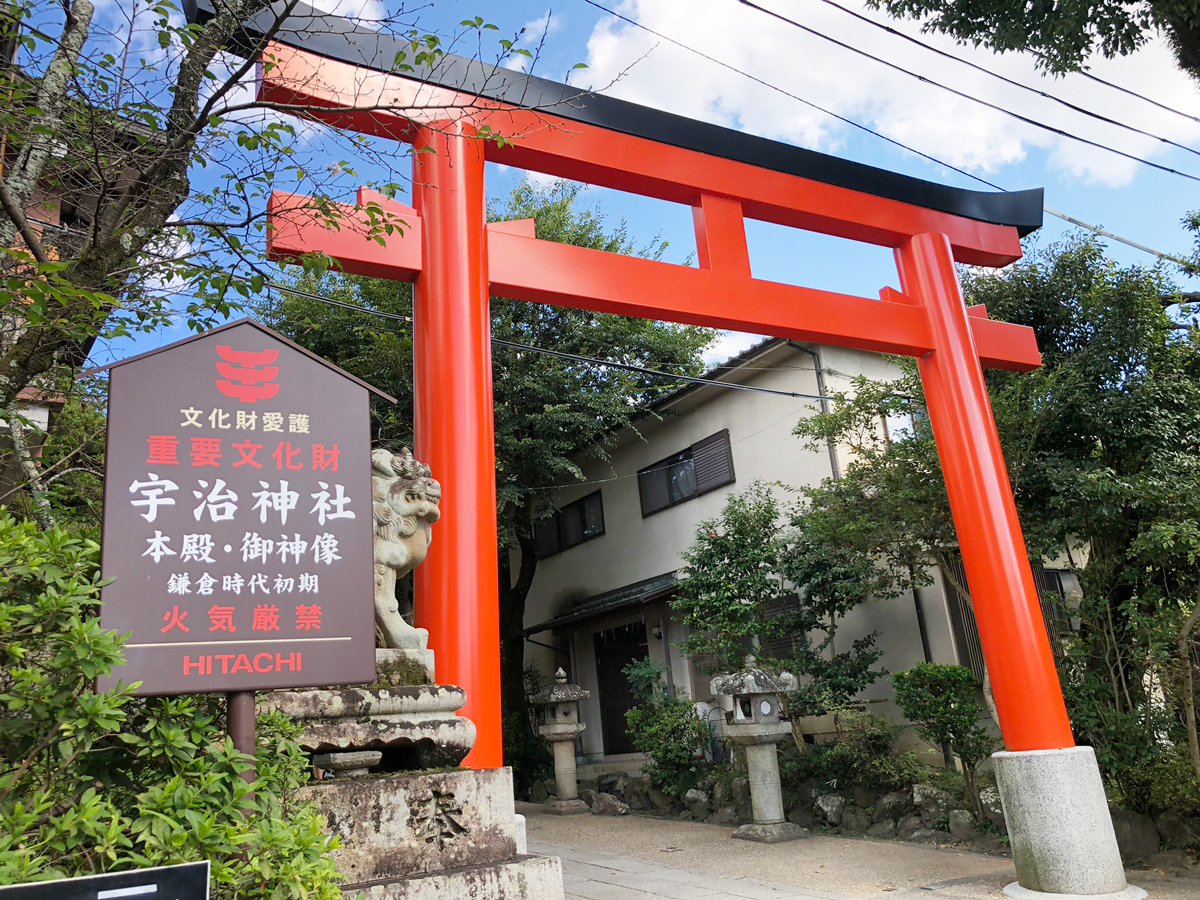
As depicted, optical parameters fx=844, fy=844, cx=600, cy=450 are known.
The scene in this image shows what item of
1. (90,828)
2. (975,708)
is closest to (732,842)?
(975,708)

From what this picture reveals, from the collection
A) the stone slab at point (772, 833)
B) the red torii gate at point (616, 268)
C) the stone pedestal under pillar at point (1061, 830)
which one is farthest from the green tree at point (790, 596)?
the stone pedestal under pillar at point (1061, 830)

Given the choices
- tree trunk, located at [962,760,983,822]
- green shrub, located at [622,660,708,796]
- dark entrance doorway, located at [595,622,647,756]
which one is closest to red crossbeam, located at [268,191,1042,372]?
tree trunk, located at [962,760,983,822]

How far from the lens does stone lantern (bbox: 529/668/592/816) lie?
1301cm

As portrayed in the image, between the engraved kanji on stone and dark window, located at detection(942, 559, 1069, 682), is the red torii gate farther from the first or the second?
A: dark window, located at detection(942, 559, 1069, 682)

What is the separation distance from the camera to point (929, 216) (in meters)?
8.26

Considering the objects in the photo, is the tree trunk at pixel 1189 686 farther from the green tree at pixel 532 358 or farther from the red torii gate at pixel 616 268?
the green tree at pixel 532 358

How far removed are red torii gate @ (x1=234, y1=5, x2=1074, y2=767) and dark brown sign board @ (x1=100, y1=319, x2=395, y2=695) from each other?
167 cm

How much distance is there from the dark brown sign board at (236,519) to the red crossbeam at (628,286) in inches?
88.8

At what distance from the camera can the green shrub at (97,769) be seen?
215cm

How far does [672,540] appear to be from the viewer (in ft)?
48.3

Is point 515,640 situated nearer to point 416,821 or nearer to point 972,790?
point 972,790

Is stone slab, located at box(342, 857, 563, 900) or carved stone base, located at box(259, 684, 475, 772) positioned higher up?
carved stone base, located at box(259, 684, 475, 772)

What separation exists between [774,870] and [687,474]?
7.79 meters

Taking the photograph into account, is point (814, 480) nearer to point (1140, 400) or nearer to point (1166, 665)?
point (1140, 400)
